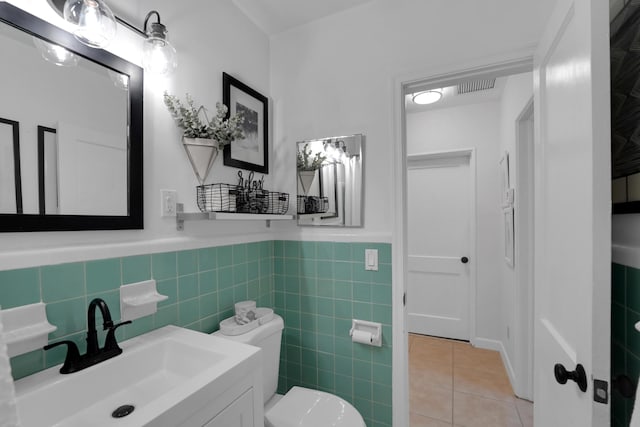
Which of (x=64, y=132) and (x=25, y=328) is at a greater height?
(x=64, y=132)

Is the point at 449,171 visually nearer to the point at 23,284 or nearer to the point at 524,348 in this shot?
the point at 524,348

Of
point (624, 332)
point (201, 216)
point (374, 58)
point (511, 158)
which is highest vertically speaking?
point (374, 58)

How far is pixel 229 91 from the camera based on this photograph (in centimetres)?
161

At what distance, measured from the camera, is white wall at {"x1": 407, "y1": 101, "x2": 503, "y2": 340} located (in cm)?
297

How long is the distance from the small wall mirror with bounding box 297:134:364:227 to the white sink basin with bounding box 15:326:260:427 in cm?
91

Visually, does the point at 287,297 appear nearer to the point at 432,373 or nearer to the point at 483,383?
the point at 432,373

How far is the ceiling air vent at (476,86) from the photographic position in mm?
2557

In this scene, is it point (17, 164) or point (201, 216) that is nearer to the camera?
point (17, 164)

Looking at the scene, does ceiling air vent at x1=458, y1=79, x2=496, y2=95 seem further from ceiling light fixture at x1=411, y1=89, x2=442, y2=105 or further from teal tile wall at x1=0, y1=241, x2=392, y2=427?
teal tile wall at x1=0, y1=241, x2=392, y2=427

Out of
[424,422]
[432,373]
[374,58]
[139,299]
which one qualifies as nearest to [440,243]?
[432,373]

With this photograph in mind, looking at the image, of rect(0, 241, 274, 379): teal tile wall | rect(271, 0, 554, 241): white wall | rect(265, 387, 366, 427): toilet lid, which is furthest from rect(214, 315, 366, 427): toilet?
rect(271, 0, 554, 241): white wall

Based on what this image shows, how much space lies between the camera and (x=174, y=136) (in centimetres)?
133

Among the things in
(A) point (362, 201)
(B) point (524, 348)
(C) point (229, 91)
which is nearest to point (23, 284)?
(C) point (229, 91)

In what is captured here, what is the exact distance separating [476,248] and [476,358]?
1068 millimetres
